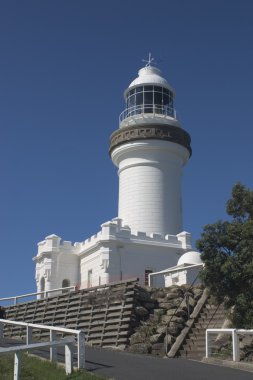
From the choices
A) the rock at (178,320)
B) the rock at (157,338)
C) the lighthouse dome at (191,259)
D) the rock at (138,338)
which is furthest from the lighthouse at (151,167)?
the rock at (157,338)

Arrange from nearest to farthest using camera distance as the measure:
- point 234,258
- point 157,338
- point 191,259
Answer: point 234,258 → point 157,338 → point 191,259

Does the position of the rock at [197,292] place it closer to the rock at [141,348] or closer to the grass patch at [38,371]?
the rock at [141,348]

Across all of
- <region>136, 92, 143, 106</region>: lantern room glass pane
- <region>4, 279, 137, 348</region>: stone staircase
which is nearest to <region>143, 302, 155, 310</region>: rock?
<region>4, 279, 137, 348</region>: stone staircase

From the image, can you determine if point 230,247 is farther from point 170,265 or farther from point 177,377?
point 170,265

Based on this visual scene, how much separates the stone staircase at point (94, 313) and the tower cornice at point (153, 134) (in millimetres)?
12097

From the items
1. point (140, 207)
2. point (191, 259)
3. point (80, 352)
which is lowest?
point (80, 352)

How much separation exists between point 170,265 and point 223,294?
14717mm

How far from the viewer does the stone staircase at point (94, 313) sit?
20.8 meters

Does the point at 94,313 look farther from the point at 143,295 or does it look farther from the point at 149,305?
the point at 149,305

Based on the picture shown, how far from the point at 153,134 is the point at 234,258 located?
18.6m

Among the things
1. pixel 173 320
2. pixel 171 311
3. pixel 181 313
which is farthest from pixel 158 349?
pixel 171 311

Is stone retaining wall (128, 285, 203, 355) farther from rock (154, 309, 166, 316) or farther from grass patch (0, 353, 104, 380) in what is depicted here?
grass patch (0, 353, 104, 380)

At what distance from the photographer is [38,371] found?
1152 centimetres

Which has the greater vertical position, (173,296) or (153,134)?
(153,134)
